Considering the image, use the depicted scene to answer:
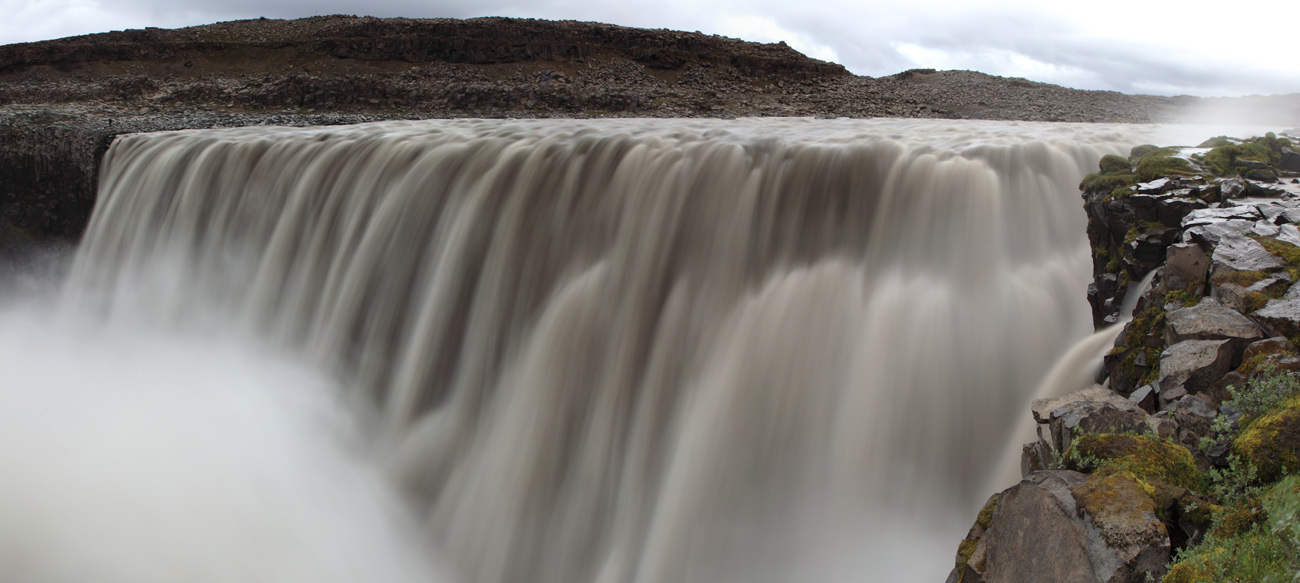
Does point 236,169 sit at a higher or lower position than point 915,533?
higher

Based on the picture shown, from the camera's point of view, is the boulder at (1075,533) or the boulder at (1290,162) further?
the boulder at (1290,162)

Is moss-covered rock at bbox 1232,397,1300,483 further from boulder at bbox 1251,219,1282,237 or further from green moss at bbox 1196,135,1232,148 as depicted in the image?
green moss at bbox 1196,135,1232,148

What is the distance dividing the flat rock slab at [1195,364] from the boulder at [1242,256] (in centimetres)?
52

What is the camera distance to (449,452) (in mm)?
5746

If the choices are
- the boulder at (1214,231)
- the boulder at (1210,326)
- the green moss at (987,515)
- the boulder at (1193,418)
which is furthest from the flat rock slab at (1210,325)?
the green moss at (987,515)

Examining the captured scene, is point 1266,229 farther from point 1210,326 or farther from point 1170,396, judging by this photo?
point 1170,396

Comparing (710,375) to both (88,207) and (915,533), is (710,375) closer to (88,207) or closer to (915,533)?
(915,533)

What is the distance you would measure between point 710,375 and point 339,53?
106 feet

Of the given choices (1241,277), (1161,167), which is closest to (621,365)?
(1241,277)

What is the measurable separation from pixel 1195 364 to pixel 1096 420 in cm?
47

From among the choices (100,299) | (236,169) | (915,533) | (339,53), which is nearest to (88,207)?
(100,299)

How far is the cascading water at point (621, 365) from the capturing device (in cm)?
460

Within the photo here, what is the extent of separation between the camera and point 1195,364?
2807mm

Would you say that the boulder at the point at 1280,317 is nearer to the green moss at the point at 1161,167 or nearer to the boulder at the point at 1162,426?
the boulder at the point at 1162,426
